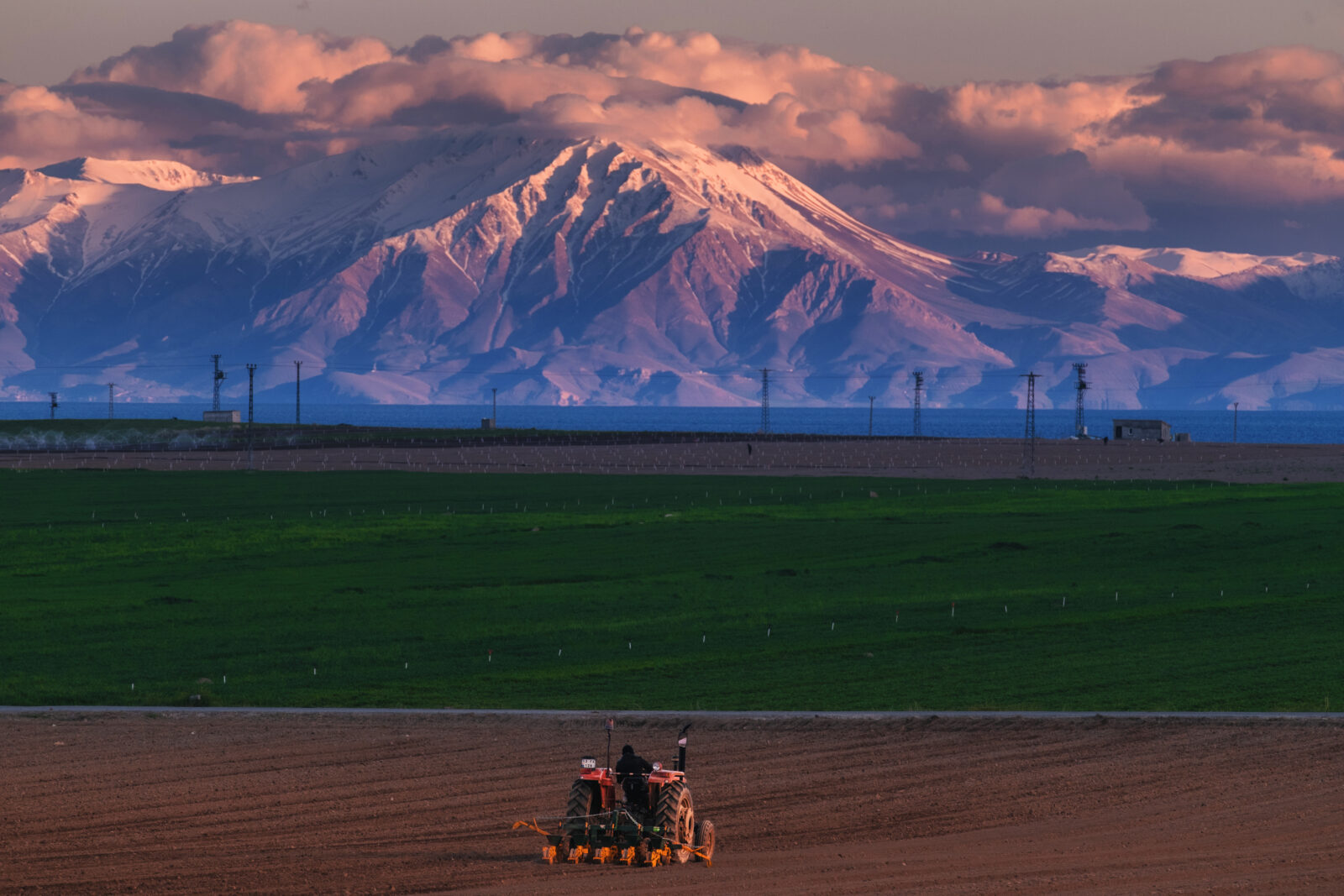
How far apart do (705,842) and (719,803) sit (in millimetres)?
3973

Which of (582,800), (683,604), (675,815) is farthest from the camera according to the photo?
(683,604)

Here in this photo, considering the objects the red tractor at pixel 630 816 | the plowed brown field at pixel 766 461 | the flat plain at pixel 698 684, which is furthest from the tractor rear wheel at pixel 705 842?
the plowed brown field at pixel 766 461

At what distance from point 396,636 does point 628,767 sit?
29.8 metres

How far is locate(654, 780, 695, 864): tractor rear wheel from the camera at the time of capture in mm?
25578

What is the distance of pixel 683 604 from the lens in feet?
202

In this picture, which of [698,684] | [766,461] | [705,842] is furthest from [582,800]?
[766,461]

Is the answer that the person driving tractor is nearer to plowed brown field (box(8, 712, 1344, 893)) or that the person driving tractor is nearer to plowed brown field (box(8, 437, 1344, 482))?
plowed brown field (box(8, 712, 1344, 893))

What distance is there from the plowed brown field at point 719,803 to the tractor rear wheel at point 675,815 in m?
0.56

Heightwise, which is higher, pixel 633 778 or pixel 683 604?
pixel 633 778

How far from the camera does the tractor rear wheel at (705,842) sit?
26.2 metres

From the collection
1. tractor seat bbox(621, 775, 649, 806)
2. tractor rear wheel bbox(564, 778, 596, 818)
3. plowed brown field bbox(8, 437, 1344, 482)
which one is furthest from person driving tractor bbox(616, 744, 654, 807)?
plowed brown field bbox(8, 437, 1344, 482)

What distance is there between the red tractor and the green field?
52.2ft

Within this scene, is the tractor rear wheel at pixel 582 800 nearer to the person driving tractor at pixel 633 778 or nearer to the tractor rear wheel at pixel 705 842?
the person driving tractor at pixel 633 778

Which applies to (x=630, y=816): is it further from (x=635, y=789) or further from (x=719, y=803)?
(x=719, y=803)
